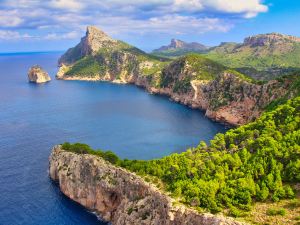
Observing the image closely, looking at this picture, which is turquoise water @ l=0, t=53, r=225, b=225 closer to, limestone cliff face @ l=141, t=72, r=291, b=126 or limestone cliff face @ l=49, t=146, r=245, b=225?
limestone cliff face @ l=49, t=146, r=245, b=225

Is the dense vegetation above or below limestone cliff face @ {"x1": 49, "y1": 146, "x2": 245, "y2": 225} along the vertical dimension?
above

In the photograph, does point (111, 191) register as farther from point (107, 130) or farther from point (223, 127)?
point (223, 127)

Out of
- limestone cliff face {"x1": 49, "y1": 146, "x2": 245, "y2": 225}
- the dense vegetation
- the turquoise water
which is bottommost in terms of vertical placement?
the turquoise water

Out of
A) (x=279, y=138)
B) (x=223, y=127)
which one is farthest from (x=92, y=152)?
(x=223, y=127)

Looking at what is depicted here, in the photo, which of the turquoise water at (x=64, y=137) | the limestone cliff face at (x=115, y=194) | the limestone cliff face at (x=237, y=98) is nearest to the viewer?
the limestone cliff face at (x=115, y=194)

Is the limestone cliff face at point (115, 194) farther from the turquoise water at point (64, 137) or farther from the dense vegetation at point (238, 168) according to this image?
the turquoise water at point (64, 137)

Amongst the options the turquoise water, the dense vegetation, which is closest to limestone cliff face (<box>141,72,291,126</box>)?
the turquoise water

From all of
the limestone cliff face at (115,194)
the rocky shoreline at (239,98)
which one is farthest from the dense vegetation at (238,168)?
the rocky shoreline at (239,98)
